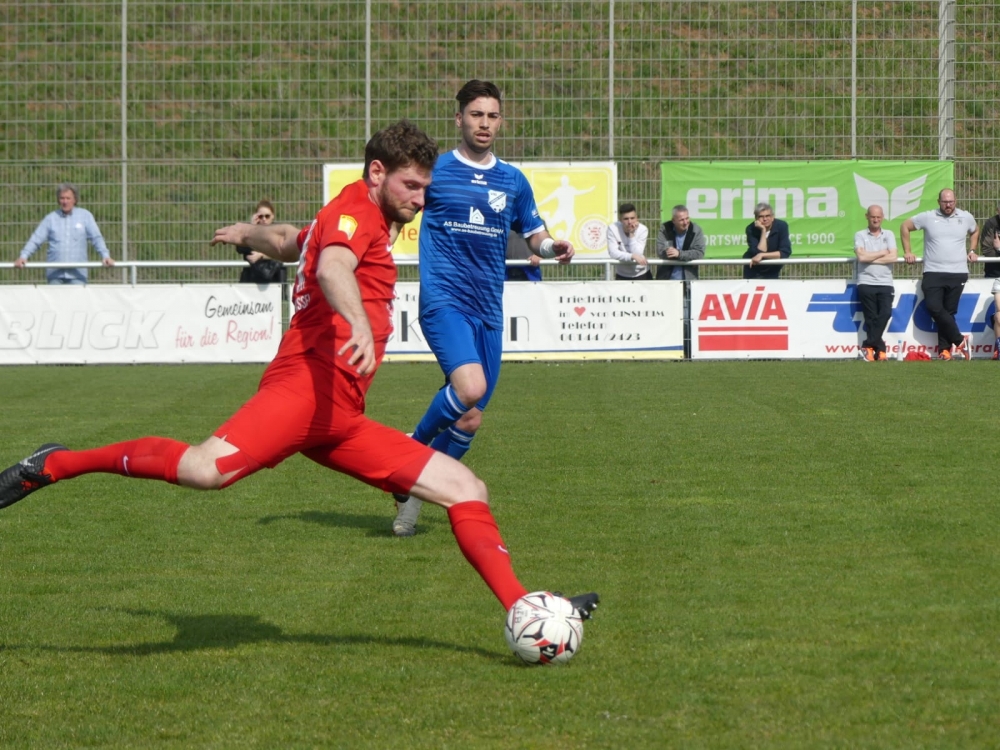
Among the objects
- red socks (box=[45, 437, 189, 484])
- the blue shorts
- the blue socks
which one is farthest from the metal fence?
red socks (box=[45, 437, 189, 484])

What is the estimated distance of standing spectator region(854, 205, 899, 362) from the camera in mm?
19266

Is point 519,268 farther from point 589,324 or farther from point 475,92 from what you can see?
point 475,92

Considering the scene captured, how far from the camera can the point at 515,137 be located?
23500 mm

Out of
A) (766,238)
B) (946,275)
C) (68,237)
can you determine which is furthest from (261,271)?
(946,275)

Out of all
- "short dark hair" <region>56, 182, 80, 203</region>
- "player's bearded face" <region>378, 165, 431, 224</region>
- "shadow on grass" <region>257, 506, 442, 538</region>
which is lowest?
"shadow on grass" <region>257, 506, 442, 538</region>

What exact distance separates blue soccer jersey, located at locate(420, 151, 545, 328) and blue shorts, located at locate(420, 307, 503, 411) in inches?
2.0

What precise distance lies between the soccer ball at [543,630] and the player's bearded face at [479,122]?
3.38m

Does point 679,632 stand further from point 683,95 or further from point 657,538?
point 683,95

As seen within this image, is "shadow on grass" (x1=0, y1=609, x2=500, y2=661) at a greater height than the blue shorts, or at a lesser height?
lesser

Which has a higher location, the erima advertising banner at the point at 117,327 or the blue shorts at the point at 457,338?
the blue shorts at the point at 457,338

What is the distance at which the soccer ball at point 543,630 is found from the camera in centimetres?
484

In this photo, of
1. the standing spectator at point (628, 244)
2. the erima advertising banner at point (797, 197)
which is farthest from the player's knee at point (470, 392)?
the erima advertising banner at point (797, 197)

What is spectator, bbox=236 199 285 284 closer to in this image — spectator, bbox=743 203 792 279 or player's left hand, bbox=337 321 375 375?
spectator, bbox=743 203 792 279

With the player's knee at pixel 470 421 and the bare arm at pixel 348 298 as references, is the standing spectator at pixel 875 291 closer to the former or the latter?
the player's knee at pixel 470 421
